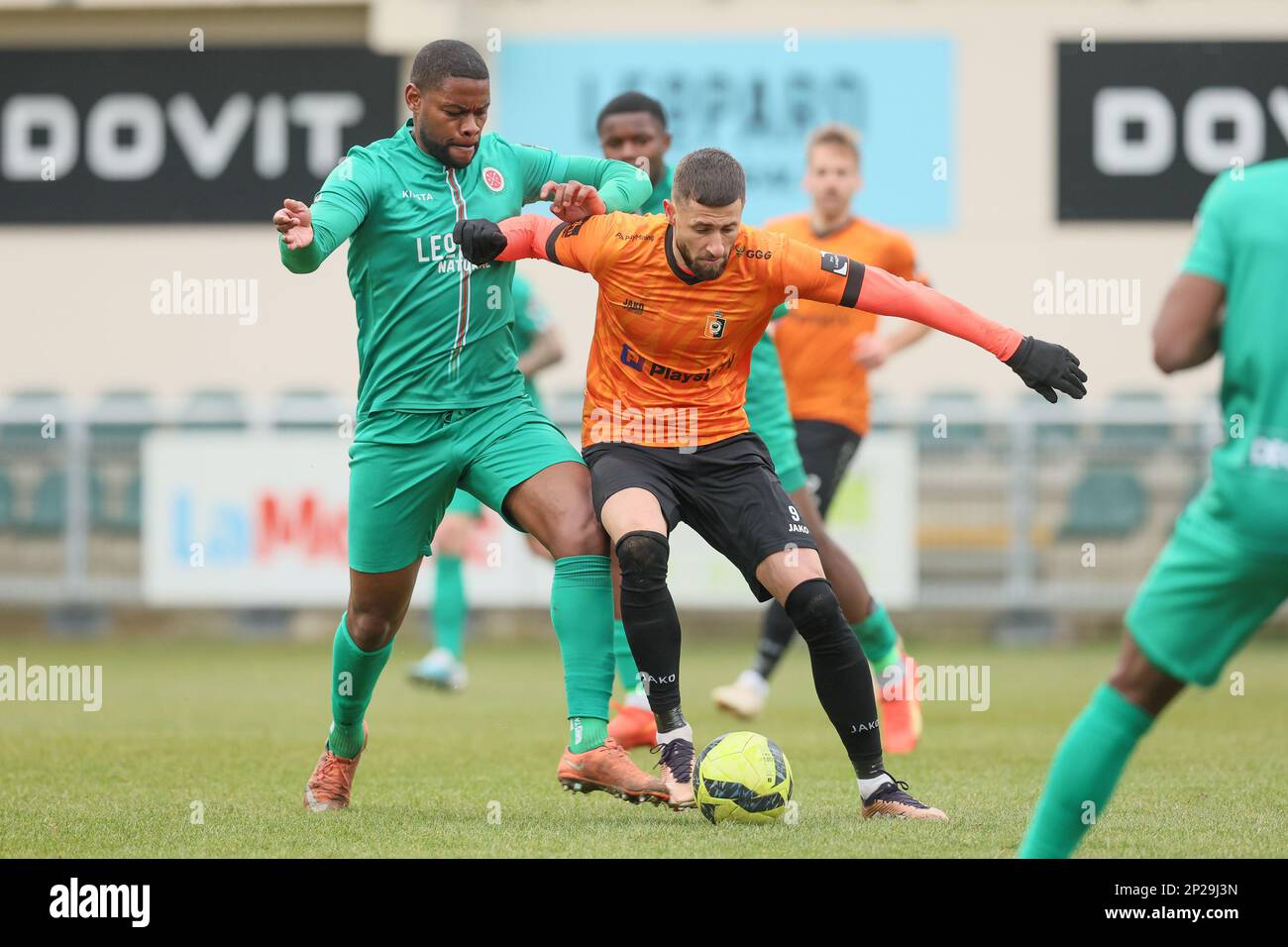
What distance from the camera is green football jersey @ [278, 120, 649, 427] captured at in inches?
234

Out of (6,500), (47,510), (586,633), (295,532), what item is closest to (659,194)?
(586,633)

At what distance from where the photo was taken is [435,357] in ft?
19.5

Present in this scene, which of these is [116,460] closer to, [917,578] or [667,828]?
[917,578]

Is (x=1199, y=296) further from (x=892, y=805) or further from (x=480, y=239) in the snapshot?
(x=480, y=239)

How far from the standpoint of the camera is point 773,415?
7.72m

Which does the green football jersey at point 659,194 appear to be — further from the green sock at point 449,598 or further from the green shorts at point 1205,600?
the green shorts at point 1205,600

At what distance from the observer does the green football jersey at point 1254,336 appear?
393cm

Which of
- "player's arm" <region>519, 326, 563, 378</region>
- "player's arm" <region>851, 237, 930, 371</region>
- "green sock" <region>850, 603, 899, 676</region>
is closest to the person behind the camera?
"green sock" <region>850, 603, 899, 676</region>

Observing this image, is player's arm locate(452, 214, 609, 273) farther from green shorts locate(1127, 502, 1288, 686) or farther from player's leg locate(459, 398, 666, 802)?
green shorts locate(1127, 502, 1288, 686)

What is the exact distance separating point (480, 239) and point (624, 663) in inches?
102

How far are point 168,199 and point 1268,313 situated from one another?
1543 centimetres

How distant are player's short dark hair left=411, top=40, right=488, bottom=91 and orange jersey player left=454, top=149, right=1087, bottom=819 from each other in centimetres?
49

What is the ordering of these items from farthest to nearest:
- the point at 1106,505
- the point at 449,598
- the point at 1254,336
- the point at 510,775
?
the point at 1106,505
the point at 449,598
the point at 510,775
the point at 1254,336
